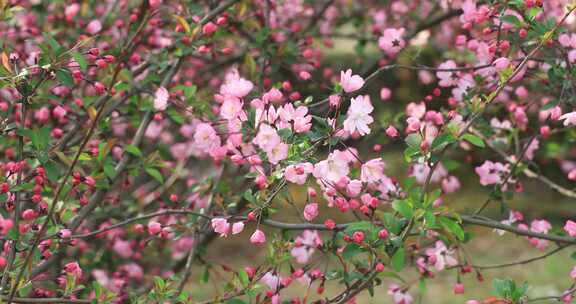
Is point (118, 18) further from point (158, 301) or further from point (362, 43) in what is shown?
point (158, 301)

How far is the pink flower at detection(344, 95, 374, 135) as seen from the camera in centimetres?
199

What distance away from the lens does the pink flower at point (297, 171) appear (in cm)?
187

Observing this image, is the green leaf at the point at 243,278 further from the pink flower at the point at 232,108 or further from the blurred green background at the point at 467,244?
the blurred green background at the point at 467,244

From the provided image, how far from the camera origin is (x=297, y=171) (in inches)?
73.6

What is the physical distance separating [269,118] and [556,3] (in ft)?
6.26

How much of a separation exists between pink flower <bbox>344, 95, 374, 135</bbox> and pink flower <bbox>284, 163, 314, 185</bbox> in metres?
0.16

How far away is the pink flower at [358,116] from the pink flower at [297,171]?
0.16 metres

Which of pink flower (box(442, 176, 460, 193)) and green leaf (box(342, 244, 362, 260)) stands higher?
green leaf (box(342, 244, 362, 260))

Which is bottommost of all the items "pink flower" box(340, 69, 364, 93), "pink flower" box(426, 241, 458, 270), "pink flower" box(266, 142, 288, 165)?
"pink flower" box(426, 241, 458, 270)

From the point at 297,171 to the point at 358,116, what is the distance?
0.24 metres

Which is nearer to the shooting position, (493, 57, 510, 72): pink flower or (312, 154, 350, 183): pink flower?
(312, 154, 350, 183): pink flower

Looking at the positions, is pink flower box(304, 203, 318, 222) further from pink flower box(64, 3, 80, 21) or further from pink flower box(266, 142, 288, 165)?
pink flower box(64, 3, 80, 21)

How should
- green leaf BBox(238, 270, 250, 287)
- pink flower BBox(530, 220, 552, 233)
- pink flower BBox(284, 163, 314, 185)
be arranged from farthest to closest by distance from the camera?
pink flower BBox(530, 220, 552, 233) < green leaf BBox(238, 270, 250, 287) < pink flower BBox(284, 163, 314, 185)

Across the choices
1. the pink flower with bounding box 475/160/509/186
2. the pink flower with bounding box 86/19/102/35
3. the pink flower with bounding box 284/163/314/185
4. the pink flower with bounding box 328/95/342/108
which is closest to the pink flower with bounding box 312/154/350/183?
the pink flower with bounding box 284/163/314/185
